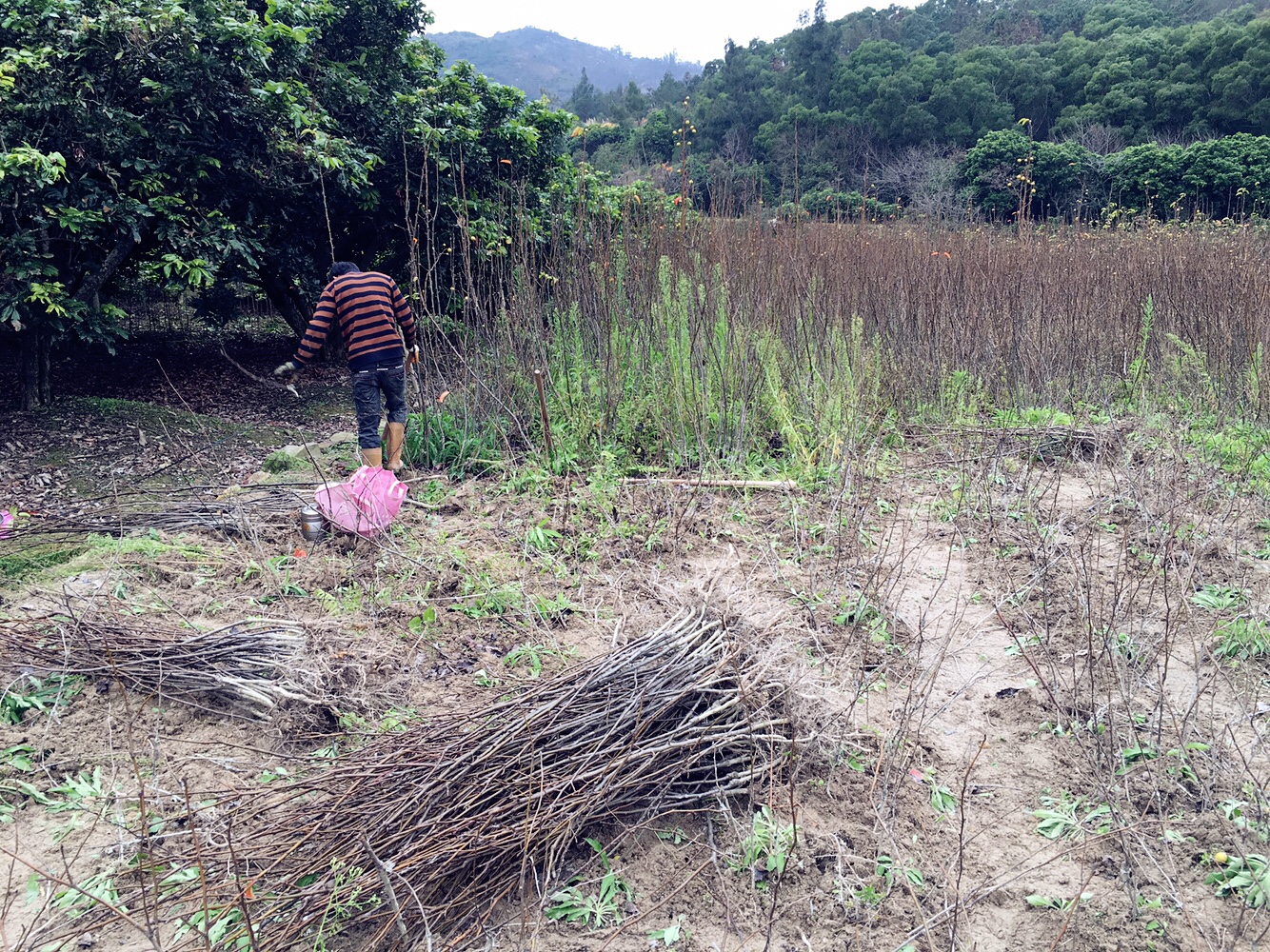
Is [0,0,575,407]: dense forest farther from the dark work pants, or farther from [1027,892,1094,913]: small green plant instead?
[1027,892,1094,913]: small green plant

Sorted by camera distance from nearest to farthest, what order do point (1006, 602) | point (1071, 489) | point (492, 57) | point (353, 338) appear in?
point (1006, 602), point (1071, 489), point (353, 338), point (492, 57)

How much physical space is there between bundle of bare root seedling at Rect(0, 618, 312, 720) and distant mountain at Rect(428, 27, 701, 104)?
96.4 meters

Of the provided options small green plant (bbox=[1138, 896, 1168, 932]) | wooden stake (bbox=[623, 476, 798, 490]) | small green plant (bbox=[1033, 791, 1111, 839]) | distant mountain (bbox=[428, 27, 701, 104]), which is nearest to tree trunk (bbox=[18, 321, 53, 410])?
wooden stake (bbox=[623, 476, 798, 490])

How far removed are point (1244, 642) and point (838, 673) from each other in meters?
1.51

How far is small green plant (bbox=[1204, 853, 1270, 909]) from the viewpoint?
1828 millimetres

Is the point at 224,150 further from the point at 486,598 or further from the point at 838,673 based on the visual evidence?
the point at 838,673

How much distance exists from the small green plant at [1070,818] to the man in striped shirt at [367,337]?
173 inches

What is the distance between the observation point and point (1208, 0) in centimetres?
2758

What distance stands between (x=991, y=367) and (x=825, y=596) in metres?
3.78

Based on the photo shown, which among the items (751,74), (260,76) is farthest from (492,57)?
(260,76)

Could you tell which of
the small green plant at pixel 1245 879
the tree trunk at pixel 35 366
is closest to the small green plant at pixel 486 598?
the small green plant at pixel 1245 879

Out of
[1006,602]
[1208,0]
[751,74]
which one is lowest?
[1006,602]

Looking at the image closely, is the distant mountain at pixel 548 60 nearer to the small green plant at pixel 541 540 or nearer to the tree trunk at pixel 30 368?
the tree trunk at pixel 30 368

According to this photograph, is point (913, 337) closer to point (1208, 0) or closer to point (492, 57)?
point (1208, 0)
